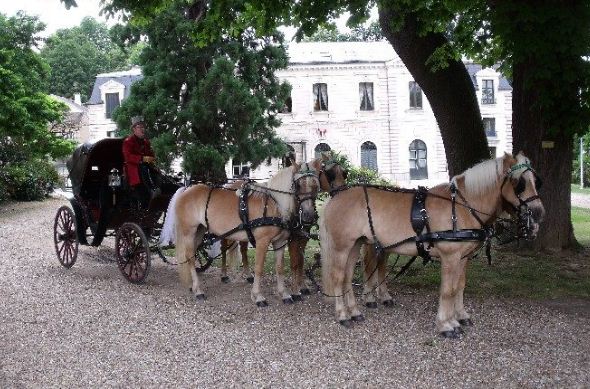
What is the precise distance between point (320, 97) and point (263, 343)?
35.3m

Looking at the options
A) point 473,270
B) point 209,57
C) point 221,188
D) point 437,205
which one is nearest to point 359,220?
point 437,205

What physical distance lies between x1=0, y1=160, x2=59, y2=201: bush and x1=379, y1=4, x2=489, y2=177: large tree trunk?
57.3ft

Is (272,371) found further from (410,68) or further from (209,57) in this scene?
(209,57)

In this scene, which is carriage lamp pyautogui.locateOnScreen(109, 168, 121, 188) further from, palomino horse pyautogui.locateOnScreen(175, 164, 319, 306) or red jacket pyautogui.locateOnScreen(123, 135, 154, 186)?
palomino horse pyautogui.locateOnScreen(175, 164, 319, 306)

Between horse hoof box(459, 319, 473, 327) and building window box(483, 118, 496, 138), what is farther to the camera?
building window box(483, 118, 496, 138)

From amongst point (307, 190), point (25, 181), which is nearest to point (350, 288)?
point (307, 190)

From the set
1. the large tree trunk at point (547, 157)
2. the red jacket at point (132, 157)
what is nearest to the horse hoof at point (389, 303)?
the large tree trunk at point (547, 157)

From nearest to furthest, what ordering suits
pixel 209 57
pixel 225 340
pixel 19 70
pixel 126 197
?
pixel 225 340
pixel 126 197
pixel 209 57
pixel 19 70

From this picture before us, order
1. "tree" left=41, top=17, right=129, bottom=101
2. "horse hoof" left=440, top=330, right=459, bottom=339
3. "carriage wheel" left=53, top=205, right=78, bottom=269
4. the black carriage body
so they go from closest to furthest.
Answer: "horse hoof" left=440, top=330, right=459, bottom=339, the black carriage body, "carriage wheel" left=53, top=205, right=78, bottom=269, "tree" left=41, top=17, right=129, bottom=101

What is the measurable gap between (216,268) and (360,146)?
1198 inches

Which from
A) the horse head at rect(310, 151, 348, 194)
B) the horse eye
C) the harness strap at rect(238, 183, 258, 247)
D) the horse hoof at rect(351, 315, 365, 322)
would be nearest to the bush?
the harness strap at rect(238, 183, 258, 247)

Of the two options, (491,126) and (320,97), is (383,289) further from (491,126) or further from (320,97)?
(491,126)

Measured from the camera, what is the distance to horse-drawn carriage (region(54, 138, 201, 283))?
9.95 meters

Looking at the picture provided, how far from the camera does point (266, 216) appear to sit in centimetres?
853
